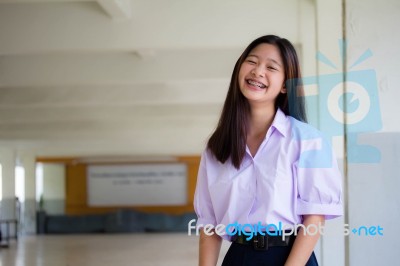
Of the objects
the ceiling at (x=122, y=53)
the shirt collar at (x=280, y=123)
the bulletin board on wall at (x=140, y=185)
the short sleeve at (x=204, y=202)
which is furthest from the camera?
the bulletin board on wall at (x=140, y=185)

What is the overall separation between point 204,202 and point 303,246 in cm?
39

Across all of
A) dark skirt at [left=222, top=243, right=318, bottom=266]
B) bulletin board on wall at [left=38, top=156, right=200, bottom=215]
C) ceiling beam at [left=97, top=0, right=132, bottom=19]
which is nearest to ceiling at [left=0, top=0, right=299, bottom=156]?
ceiling beam at [left=97, top=0, right=132, bottom=19]

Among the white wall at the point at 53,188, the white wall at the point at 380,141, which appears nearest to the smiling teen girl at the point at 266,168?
the white wall at the point at 380,141

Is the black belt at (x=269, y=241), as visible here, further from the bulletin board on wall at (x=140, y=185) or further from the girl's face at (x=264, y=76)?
the bulletin board on wall at (x=140, y=185)

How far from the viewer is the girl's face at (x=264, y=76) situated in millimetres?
1964

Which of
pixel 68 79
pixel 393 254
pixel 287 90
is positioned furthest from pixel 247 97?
pixel 68 79

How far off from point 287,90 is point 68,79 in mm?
7969

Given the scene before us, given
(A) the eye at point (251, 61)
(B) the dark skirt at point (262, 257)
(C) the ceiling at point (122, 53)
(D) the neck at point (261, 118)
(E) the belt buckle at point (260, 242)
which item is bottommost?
(B) the dark skirt at point (262, 257)

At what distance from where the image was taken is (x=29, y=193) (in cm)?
2428

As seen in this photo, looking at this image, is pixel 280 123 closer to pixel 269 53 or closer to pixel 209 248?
pixel 269 53

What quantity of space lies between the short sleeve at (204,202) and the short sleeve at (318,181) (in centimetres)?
32

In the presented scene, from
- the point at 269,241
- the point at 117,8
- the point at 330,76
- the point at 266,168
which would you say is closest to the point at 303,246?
the point at 269,241

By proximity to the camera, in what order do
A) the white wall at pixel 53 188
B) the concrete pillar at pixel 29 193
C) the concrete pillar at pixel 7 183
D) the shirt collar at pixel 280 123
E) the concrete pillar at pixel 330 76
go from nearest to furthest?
1. the shirt collar at pixel 280 123
2. the concrete pillar at pixel 330 76
3. the concrete pillar at pixel 7 183
4. the concrete pillar at pixel 29 193
5. the white wall at pixel 53 188

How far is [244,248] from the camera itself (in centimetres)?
189
